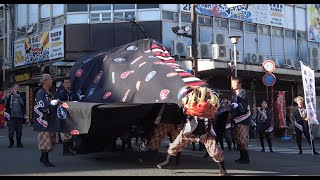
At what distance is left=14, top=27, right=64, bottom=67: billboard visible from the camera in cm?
2486

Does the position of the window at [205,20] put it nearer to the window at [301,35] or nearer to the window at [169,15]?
the window at [169,15]

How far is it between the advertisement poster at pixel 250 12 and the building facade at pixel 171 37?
58 millimetres

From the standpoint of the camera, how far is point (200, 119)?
821 cm

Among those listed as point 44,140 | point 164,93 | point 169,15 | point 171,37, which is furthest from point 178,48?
point 44,140

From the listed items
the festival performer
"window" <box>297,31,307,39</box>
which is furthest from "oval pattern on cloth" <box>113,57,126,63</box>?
"window" <box>297,31,307,39</box>

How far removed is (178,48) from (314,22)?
39.9ft

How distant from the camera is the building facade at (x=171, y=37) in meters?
24.1

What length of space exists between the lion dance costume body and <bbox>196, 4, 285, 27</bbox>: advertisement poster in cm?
1754

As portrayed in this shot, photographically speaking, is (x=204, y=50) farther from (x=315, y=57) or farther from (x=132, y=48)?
(x=132, y=48)

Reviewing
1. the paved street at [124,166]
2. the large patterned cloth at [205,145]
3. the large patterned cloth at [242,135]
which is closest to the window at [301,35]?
the paved street at [124,166]

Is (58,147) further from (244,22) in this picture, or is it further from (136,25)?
(244,22)

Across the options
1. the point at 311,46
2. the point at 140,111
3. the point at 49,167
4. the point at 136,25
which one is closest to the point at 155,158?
the point at 140,111

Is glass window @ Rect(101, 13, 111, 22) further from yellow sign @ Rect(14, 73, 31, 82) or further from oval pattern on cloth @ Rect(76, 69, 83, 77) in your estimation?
oval pattern on cloth @ Rect(76, 69, 83, 77)

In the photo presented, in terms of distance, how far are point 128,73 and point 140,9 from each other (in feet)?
49.7
